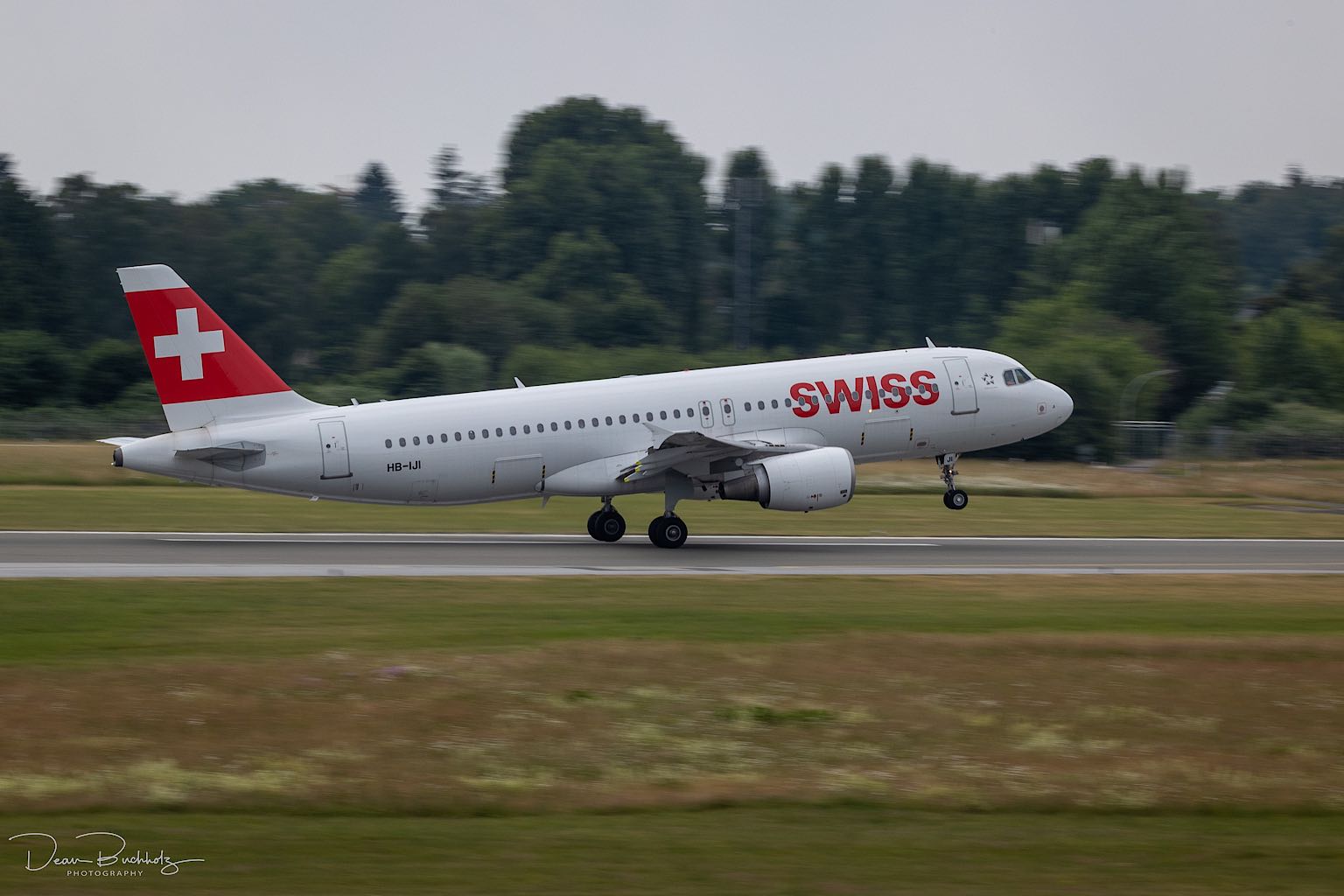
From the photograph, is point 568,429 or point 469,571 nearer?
point 469,571

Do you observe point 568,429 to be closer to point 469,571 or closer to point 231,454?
point 469,571

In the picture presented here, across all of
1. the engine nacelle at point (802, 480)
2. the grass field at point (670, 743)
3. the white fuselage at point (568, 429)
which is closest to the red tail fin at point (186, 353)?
the white fuselage at point (568, 429)

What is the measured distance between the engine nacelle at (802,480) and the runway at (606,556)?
1.25 m

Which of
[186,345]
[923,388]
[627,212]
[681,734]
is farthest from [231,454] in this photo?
[627,212]

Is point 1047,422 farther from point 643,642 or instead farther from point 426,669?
point 426,669

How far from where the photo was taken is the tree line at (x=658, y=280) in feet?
279

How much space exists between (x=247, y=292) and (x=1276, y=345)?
74.7m

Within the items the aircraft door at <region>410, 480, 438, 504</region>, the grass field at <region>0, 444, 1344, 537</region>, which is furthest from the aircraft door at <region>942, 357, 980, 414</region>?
the aircraft door at <region>410, 480, 438, 504</region>

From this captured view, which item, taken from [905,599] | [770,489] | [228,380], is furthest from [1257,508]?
[228,380]

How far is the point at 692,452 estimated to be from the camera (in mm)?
33938

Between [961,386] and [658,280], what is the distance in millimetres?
83989

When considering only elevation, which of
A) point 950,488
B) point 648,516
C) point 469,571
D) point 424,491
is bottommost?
point 469,571

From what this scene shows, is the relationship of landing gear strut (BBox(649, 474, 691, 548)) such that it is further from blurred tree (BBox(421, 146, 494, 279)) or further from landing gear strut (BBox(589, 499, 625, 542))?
blurred tree (BBox(421, 146, 494, 279))

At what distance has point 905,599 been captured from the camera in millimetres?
27125
